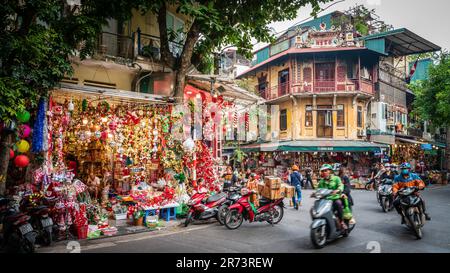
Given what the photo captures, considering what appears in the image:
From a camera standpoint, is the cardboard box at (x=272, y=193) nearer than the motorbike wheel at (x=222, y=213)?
No

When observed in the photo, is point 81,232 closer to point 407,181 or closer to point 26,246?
point 26,246

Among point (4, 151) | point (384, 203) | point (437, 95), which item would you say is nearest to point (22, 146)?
point (4, 151)

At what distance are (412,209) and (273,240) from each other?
11.3 feet

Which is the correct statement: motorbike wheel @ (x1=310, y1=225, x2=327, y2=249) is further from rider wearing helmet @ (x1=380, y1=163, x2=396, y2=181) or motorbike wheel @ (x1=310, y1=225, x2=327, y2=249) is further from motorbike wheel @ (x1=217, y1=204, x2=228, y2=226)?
rider wearing helmet @ (x1=380, y1=163, x2=396, y2=181)

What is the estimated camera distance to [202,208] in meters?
9.27

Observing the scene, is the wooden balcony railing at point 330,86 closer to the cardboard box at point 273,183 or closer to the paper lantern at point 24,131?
the cardboard box at point 273,183

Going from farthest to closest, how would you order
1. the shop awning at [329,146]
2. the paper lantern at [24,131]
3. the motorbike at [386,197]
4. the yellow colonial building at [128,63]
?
the shop awning at [329,146] < the motorbike at [386,197] < the yellow colonial building at [128,63] < the paper lantern at [24,131]

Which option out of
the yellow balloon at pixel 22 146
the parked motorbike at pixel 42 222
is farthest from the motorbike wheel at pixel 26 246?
the yellow balloon at pixel 22 146

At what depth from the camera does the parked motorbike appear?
7.04 m

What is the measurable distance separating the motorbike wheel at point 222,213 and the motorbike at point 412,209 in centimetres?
460

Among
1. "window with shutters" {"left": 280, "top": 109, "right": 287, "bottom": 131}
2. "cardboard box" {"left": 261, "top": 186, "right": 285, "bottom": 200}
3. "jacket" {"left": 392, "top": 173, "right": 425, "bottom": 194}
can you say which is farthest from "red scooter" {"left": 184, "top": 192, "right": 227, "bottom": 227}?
"window with shutters" {"left": 280, "top": 109, "right": 287, "bottom": 131}

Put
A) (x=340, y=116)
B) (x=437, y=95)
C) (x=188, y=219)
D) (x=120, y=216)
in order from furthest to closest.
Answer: (x=340, y=116)
(x=437, y=95)
(x=120, y=216)
(x=188, y=219)

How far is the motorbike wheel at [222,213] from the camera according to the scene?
30.1 feet

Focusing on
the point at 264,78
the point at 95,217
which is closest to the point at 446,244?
the point at 95,217
